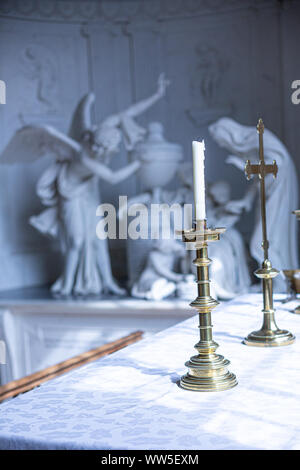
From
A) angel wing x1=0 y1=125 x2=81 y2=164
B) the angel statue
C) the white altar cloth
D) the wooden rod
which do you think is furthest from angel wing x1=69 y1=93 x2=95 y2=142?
the white altar cloth

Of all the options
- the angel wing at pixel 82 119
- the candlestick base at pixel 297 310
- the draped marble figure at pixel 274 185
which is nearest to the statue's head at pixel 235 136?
the draped marble figure at pixel 274 185

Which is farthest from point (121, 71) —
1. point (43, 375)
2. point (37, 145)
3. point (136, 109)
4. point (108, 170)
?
point (43, 375)

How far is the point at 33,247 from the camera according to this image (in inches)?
231

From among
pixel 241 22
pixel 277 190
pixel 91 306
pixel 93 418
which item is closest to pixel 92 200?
pixel 91 306

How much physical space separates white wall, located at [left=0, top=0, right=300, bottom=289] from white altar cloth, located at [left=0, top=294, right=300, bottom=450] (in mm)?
4210

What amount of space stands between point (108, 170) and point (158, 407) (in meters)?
3.73

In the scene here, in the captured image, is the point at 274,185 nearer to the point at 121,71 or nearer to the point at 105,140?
the point at 105,140

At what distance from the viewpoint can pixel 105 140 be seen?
4.66m

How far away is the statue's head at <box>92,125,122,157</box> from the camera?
4.66 metres

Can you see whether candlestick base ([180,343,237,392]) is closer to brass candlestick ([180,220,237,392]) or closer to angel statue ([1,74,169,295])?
brass candlestick ([180,220,237,392])

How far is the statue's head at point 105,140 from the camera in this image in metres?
4.66

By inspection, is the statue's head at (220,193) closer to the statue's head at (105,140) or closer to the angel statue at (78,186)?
the angel statue at (78,186)

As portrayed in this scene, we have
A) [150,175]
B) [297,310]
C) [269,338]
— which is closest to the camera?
[269,338]

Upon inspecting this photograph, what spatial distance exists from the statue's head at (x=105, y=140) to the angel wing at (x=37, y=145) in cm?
16
